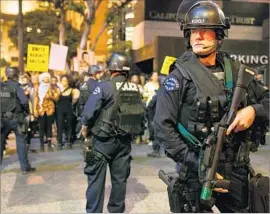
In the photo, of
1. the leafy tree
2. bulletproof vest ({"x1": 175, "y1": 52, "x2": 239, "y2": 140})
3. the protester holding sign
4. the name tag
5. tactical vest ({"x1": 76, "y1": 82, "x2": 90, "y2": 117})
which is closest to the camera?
bulletproof vest ({"x1": 175, "y1": 52, "x2": 239, "y2": 140})

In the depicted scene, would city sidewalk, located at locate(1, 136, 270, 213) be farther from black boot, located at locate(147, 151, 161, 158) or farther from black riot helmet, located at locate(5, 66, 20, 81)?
black riot helmet, located at locate(5, 66, 20, 81)

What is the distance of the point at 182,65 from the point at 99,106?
2139mm

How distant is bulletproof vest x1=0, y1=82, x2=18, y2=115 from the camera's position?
7156 millimetres

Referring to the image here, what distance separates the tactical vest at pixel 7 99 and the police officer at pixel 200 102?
4.85 meters

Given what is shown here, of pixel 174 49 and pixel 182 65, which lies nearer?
pixel 182 65

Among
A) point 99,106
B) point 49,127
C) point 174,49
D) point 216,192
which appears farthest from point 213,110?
point 174,49

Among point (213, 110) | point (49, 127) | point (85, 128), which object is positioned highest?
point (213, 110)

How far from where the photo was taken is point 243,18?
19797mm

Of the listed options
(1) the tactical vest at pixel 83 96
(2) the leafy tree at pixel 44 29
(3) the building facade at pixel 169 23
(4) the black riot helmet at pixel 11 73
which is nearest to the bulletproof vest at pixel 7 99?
(4) the black riot helmet at pixel 11 73

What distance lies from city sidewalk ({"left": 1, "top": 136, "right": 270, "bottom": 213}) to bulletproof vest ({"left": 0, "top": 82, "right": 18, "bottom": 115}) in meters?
1.02

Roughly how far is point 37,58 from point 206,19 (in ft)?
27.0

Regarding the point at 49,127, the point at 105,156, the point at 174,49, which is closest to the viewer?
the point at 105,156

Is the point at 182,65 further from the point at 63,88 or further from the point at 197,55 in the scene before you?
the point at 63,88

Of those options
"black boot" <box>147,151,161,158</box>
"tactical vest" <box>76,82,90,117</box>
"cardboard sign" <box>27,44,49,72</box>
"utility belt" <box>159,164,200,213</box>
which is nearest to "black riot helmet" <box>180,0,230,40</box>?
"utility belt" <box>159,164,200,213</box>
